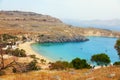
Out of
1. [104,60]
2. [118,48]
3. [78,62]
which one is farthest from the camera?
[104,60]

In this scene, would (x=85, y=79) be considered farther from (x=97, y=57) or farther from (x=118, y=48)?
(x=97, y=57)

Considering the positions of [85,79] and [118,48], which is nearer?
[85,79]

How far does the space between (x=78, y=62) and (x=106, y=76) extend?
187ft

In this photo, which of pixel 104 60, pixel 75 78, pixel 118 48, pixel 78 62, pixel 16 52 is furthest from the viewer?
pixel 16 52

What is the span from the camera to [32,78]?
30.7 metres

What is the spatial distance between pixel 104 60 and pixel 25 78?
208 ft

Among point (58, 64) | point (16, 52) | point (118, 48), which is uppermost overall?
point (118, 48)

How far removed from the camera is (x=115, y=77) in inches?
1021

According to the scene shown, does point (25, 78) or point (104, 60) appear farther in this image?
point (104, 60)

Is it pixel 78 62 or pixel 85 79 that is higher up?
pixel 85 79

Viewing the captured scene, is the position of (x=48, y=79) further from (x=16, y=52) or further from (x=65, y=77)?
(x=16, y=52)

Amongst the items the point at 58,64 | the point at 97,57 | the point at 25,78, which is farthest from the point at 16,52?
the point at 25,78

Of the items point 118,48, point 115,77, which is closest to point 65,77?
point 115,77

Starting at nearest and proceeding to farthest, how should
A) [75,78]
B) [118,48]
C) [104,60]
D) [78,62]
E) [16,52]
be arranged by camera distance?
[75,78], [118,48], [78,62], [104,60], [16,52]
